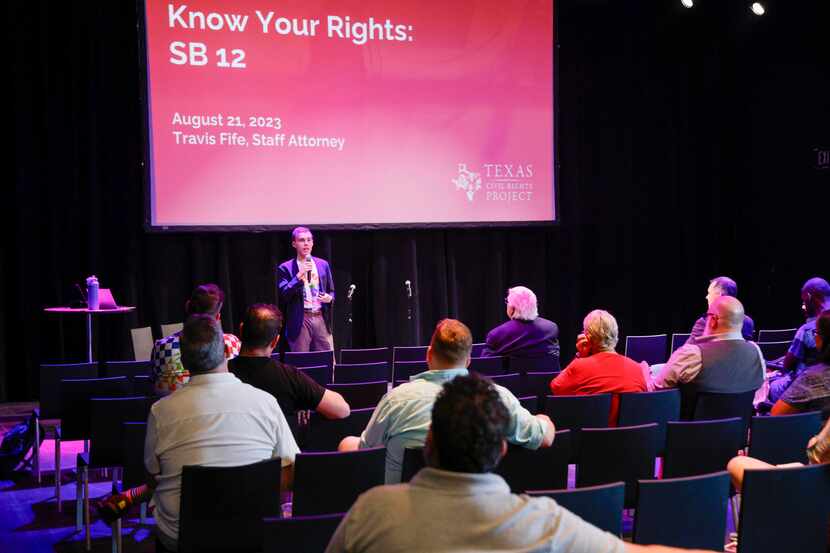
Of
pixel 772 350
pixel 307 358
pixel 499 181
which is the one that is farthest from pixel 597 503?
pixel 499 181

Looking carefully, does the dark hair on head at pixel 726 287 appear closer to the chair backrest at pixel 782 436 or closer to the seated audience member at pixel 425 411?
the chair backrest at pixel 782 436

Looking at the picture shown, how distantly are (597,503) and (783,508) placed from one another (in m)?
0.81

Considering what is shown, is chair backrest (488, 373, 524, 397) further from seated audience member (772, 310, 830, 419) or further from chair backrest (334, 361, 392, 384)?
seated audience member (772, 310, 830, 419)

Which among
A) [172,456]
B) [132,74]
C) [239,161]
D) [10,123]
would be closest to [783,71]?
[239,161]

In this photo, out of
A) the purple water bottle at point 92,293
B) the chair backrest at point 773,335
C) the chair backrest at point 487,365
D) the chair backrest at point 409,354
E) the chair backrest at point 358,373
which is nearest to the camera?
the chair backrest at point 358,373

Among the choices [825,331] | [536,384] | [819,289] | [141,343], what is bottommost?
[536,384]

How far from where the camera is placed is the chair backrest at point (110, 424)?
4355 mm

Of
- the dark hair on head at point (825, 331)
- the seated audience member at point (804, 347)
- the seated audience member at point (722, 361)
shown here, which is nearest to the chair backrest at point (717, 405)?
the seated audience member at point (722, 361)

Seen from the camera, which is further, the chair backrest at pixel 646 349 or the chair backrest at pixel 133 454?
the chair backrest at pixel 646 349

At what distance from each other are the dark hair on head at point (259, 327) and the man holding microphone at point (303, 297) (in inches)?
156

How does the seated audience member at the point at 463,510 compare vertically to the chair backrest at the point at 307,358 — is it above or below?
above

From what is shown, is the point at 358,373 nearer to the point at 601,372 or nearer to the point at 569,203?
the point at 601,372

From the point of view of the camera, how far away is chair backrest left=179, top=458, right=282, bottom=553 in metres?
2.86

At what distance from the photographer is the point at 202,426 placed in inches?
118
